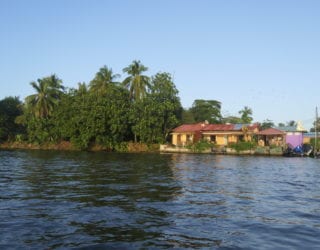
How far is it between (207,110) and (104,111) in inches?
1182

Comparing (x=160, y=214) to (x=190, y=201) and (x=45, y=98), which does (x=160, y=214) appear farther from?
(x=45, y=98)

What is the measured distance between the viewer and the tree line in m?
63.5

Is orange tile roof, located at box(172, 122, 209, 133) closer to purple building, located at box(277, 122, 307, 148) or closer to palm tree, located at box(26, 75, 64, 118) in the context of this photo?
A: purple building, located at box(277, 122, 307, 148)

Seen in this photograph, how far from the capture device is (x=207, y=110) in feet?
278

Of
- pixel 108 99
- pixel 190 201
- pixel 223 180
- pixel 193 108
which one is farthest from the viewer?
pixel 193 108

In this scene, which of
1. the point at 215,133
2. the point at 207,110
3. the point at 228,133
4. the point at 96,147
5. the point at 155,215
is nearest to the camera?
the point at 155,215

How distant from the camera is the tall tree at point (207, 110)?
83688mm

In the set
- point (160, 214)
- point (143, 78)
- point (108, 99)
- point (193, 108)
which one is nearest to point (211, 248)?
point (160, 214)

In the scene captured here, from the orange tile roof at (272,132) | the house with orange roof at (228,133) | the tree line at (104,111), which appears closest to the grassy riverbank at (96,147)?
the tree line at (104,111)

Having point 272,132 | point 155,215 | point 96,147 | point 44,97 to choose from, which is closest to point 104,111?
point 96,147

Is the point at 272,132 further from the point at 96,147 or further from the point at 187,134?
the point at 96,147

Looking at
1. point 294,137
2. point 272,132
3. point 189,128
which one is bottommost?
point 294,137

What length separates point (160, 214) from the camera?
41.6 ft

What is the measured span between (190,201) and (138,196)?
243 cm
